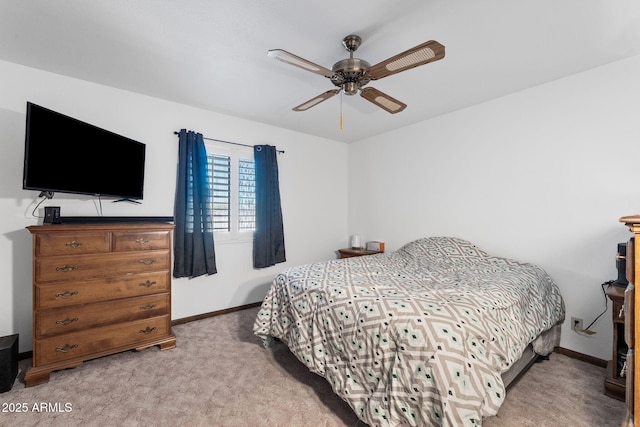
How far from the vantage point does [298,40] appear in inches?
75.9

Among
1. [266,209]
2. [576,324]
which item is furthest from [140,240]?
[576,324]

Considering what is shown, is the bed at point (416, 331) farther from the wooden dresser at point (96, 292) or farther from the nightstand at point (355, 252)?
the nightstand at point (355, 252)

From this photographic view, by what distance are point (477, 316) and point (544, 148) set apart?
2092mm

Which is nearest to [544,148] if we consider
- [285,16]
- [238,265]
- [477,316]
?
[477,316]

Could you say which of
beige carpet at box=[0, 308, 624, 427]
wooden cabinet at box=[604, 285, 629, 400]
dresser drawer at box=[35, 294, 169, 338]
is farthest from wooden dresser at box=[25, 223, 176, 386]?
wooden cabinet at box=[604, 285, 629, 400]

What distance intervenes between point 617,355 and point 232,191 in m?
3.80

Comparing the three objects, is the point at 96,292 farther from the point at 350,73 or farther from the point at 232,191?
the point at 350,73

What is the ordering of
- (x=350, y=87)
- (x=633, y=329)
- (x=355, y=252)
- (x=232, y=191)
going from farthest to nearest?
(x=355, y=252), (x=232, y=191), (x=350, y=87), (x=633, y=329)

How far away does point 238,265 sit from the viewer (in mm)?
3557

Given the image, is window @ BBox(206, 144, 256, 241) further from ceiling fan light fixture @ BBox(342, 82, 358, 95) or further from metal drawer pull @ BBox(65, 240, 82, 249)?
ceiling fan light fixture @ BBox(342, 82, 358, 95)

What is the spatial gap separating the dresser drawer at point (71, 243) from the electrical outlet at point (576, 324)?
401cm

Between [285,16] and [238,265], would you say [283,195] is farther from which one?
[285,16]

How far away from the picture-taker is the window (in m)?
3.36

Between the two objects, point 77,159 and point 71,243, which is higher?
point 77,159
